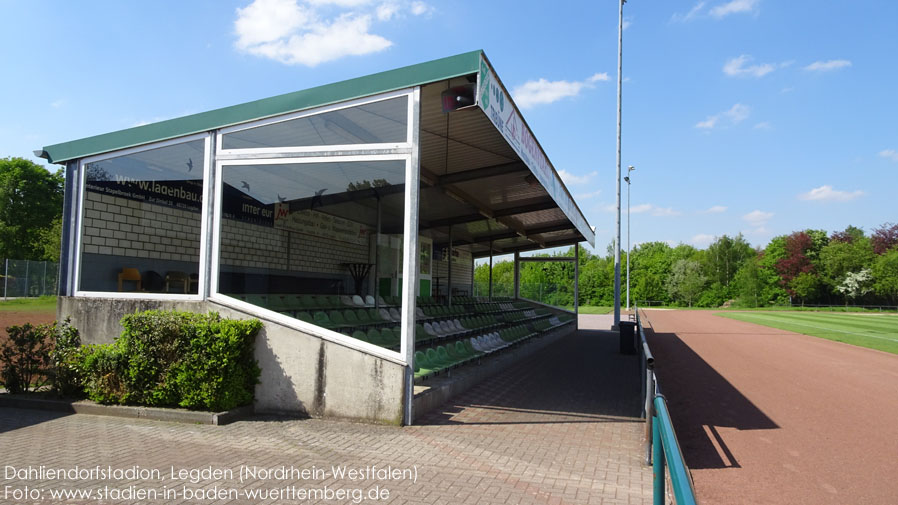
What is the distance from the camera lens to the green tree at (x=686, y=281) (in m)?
67.4

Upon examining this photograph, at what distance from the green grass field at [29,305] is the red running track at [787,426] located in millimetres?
22680

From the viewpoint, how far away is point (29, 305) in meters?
21.8

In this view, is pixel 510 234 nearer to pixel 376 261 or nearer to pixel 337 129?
pixel 376 261

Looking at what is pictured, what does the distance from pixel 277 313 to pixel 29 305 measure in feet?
70.5

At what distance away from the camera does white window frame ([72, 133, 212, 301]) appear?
7.21 meters

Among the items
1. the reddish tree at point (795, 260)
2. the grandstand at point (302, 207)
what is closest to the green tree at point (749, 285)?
the reddish tree at point (795, 260)

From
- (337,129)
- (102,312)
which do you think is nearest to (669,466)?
(337,129)

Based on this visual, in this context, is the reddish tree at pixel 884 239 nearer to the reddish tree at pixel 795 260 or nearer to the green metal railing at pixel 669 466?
the reddish tree at pixel 795 260

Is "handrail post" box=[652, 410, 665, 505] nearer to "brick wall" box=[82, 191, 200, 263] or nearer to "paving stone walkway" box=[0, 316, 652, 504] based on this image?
"paving stone walkway" box=[0, 316, 652, 504]

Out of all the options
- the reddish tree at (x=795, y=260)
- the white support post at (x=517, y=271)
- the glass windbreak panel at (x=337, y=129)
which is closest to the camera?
the glass windbreak panel at (x=337, y=129)

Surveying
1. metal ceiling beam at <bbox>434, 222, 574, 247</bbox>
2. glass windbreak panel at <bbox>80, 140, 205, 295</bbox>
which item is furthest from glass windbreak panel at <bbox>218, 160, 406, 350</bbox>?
metal ceiling beam at <bbox>434, 222, 574, 247</bbox>

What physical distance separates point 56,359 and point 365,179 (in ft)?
17.3

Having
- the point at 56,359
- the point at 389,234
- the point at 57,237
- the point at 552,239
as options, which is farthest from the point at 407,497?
the point at 57,237

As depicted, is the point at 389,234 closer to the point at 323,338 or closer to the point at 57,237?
the point at 323,338
